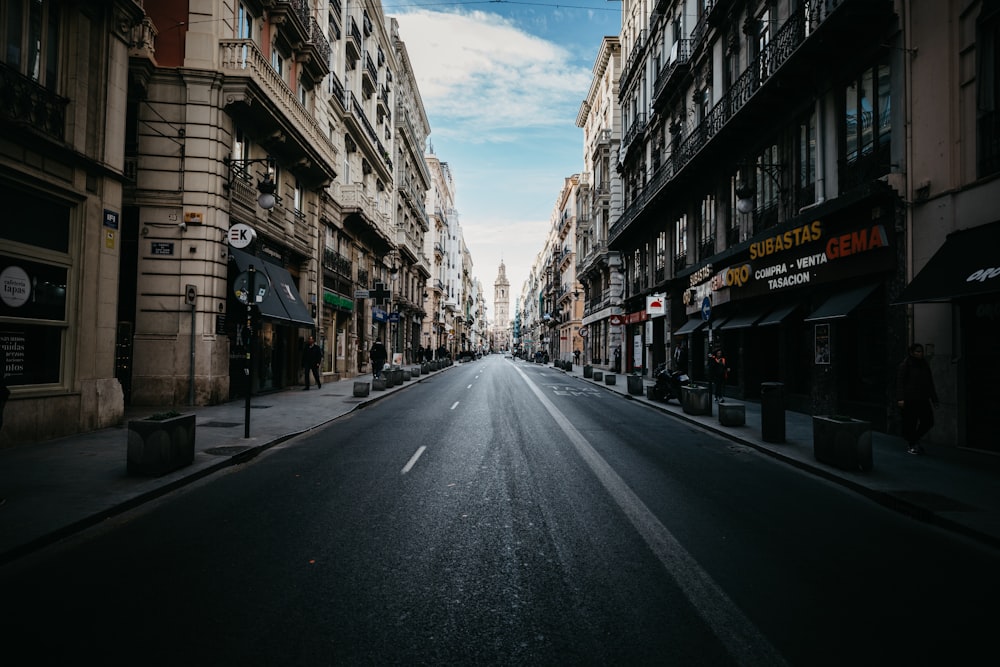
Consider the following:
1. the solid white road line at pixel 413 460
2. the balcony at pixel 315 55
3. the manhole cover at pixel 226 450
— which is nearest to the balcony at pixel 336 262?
the balcony at pixel 315 55

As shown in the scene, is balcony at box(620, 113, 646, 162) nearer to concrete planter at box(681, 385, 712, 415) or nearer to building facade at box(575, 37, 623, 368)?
building facade at box(575, 37, 623, 368)

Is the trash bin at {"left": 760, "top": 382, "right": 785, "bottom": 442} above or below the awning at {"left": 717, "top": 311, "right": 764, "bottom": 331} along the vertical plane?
below

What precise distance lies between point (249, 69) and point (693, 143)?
1735cm

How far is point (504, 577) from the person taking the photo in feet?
13.8

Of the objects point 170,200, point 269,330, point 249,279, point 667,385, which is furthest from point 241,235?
point 667,385

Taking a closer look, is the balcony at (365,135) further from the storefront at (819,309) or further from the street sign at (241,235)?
the storefront at (819,309)

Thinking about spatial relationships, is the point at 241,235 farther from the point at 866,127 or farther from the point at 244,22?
the point at 866,127

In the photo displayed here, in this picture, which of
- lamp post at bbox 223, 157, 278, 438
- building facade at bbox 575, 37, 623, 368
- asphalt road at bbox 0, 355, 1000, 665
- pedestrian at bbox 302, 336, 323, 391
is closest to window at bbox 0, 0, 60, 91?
lamp post at bbox 223, 157, 278, 438

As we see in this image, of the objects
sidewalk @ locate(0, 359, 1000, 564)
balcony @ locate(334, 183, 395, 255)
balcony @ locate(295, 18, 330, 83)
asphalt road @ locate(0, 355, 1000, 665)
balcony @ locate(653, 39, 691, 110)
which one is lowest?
asphalt road @ locate(0, 355, 1000, 665)

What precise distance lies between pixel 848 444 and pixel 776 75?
1194cm

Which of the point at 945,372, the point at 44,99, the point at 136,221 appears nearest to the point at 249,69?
the point at 136,221

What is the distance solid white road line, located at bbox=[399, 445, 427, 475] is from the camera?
7902 millimetres

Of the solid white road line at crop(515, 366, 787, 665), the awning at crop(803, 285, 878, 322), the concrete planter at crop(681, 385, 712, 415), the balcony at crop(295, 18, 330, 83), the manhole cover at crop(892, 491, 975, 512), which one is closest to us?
the solid white road line at crop(515, 366, 787, 665)

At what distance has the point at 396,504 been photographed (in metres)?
6.18
